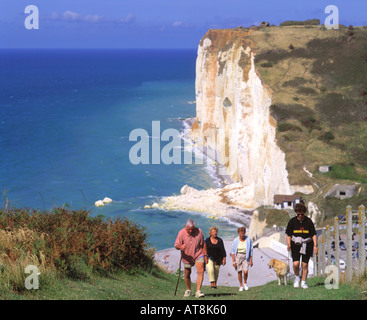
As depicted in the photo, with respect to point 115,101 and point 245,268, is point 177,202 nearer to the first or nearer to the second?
point 245,268

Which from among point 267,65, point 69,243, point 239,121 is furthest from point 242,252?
point 267,65

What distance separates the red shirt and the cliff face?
3071cm

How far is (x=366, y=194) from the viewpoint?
127 ft

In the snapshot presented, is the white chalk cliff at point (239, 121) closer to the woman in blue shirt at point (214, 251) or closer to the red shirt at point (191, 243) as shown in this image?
the woman in blue shirt at point (214, 251)

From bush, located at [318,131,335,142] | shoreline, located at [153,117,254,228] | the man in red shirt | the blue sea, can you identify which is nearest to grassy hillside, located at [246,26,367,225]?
bush, located at [318,131,335,142]

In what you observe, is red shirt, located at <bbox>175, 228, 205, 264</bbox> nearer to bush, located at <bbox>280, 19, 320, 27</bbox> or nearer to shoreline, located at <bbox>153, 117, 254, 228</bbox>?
shoreline, located at <bbox>153, 117, 254, 228</bbox>

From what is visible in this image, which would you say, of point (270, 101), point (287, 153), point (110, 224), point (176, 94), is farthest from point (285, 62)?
point (176, 94)

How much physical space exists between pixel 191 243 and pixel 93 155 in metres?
63.1

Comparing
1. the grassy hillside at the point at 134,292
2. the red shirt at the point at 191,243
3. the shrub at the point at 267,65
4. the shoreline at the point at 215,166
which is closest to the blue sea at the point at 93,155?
the shoreline at the point at 215,166

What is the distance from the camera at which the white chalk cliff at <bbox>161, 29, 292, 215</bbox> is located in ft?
156

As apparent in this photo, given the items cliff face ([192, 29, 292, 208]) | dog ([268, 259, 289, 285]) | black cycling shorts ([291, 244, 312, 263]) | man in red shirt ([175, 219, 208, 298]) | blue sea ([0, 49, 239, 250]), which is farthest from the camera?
blue sea ([0, 49, 239, 250])

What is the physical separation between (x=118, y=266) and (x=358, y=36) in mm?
61896

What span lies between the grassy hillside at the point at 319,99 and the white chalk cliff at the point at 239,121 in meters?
1.31

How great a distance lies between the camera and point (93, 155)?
73.4m
